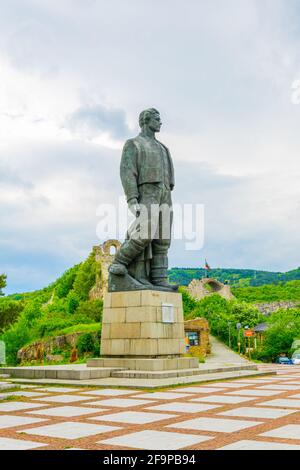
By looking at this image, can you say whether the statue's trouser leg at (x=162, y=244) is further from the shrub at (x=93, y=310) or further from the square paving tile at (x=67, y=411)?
the shrub at (x=93, y=310)

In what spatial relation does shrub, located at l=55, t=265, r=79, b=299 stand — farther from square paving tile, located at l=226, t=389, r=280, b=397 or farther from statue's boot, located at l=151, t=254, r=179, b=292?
square paving tile, located at l=226, t=389, r=280, b=397

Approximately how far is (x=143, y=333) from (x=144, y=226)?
8.44 feet

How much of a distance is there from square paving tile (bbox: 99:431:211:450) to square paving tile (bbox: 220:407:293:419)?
1.53 metres

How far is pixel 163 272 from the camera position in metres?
13.7

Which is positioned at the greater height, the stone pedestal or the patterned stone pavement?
the stone pedestal

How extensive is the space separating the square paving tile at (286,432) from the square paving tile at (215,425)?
345 millimetres

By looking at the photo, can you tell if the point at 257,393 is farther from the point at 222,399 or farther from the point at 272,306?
the point at 272,306

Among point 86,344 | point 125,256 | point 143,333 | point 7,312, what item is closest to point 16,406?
point 143,333

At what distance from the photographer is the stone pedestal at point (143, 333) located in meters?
12.3

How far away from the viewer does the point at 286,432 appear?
17.9 feet

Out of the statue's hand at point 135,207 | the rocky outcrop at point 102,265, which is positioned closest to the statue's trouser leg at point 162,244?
the statue's hand at point 135,207

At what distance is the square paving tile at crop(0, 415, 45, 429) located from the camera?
6128 mm

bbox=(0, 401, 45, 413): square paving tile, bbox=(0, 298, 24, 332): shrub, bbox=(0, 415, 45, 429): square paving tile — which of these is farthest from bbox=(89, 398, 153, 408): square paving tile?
bbox=(0, 298, 24, 332): shrub
